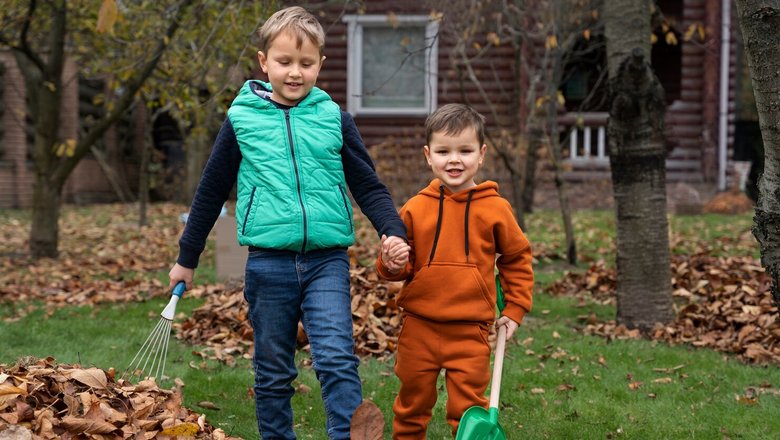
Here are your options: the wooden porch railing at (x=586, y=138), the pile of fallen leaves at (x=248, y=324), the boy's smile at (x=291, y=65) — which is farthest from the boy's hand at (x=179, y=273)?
the wooden porch railing at (x=586, y=138)

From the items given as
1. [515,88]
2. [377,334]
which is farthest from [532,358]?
[515,88]

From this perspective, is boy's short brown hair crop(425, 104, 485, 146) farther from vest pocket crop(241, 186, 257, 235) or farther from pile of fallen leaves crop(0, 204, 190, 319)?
pile of fallen leaves crop(0, 204, 190, 319)

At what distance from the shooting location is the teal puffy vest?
10.8 feet

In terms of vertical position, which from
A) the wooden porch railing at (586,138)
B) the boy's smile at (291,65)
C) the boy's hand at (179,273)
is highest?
the wooden porch railing at (586,138)

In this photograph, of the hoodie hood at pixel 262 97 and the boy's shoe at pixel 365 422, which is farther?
the hoodie hood at pixel 262 97

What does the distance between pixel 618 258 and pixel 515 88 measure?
9916 mm

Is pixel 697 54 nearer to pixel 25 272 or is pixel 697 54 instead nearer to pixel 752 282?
pixel 752 282

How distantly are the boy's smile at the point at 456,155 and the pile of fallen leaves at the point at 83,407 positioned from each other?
1.42 meters

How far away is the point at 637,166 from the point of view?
608 centimetres

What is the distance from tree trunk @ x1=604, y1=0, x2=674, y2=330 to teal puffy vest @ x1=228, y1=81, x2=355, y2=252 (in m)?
3.18

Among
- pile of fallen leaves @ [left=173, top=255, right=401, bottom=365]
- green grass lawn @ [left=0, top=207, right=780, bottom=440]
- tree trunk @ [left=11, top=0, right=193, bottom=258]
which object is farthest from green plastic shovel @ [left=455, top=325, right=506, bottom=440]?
tree trunk @ [left=11, top=0, right=193, bottom=258]

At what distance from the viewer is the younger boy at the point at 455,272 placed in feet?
11.2

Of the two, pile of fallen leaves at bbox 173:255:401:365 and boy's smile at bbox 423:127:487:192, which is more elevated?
boy's smile at bbox 423:127:487:192

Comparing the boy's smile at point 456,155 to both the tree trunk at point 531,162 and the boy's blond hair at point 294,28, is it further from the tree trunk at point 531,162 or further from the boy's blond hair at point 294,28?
the tree trunk at point 531,162
